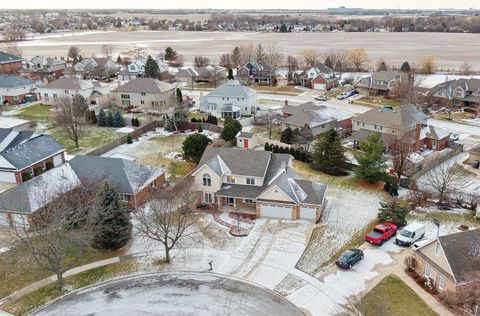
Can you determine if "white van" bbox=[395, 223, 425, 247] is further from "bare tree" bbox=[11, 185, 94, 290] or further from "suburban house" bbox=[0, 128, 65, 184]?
"suburban house" bbox=[0, 128, 65, 184]

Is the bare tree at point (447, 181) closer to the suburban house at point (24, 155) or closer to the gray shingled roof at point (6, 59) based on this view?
the suburban house at point (24, 155)

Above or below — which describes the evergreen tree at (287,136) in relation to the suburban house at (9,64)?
below

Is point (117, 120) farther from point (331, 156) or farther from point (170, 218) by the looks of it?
point (170, 218)

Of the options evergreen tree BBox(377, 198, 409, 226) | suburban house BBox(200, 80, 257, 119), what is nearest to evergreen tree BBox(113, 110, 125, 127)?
suburban house BBox(200, 80, 257, 119)

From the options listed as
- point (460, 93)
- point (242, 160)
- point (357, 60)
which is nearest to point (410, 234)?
point (242, 160)

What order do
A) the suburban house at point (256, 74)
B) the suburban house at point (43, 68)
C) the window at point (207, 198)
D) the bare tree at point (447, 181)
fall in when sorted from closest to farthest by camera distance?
the bare tree at point (447, 181) < the window at point (207, 198) < the suburban house at point (256, 74) < the suburban house at point (43, 68)

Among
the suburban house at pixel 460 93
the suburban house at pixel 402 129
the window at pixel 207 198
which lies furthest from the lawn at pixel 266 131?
the suburban house at pixel 460 93
